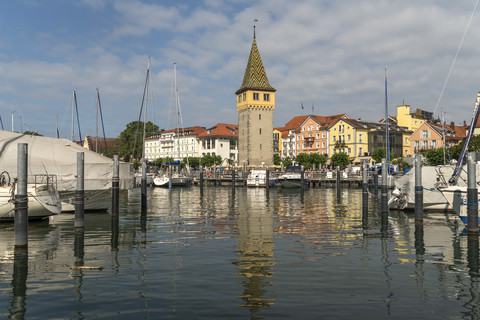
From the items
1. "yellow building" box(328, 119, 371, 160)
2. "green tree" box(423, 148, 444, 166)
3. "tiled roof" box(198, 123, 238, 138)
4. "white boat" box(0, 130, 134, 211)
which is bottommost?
"white boat" box(0, 130, 134, 211)

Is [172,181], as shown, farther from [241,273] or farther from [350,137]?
[241,273]

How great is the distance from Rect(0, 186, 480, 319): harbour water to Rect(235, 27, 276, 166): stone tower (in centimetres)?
8372

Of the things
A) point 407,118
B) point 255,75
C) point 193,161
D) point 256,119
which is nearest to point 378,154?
point 407,118

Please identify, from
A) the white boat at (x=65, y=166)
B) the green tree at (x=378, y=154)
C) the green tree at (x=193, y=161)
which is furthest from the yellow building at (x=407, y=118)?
the white boat at (x=65, y=166)

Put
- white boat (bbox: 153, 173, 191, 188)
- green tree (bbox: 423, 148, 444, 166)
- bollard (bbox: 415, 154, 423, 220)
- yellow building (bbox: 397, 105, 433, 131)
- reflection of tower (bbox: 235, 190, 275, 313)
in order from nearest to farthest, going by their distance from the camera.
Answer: reflection of tower (bbox: 235, 190, 275, 313)
bollard (bbox: 415, 154, 423, 220)
white boat (bbox: 153, 173, 191, 188)
green tree (bbox: 423, 148, 444, 166)
yellow building (bbox: 397, 105, 433, 131)

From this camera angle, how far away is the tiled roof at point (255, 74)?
344 ft

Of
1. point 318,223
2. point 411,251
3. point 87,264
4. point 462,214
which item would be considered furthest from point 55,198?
point 462,214

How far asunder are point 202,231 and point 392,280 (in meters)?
9.98

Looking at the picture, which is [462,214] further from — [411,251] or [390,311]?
[390,311]

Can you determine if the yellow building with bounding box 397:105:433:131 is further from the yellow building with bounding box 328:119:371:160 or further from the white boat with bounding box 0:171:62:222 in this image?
the white boat with bounding box 0:171:62:222

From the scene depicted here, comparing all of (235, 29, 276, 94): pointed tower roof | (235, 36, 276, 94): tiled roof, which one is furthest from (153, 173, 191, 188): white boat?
(235, 36, 276, 94): tiled roof

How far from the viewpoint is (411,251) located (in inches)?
555

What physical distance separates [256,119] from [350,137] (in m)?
24.3

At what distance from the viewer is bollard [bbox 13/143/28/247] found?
1331cm
